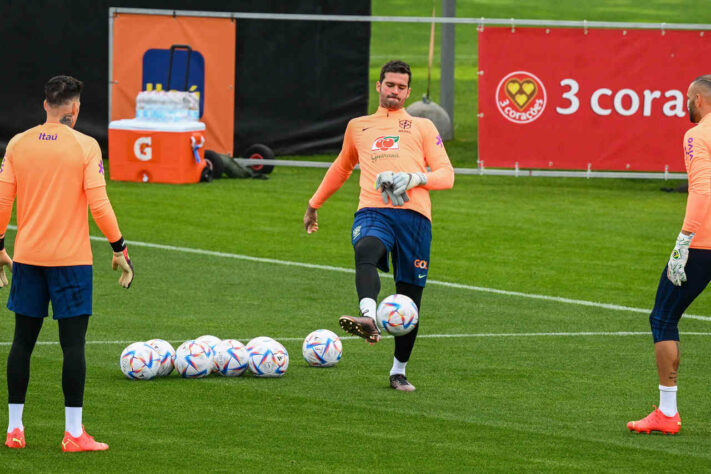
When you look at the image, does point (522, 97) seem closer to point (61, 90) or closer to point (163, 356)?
point (163, 356)

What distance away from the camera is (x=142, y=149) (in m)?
23.5

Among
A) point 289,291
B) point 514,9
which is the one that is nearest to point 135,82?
point 289,291

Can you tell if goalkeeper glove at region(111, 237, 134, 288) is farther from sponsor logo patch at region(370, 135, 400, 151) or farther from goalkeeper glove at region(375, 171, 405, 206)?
sponsor logo patch at region(370, 135, 400, 151)

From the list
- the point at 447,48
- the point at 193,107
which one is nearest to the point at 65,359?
the point at 193,107

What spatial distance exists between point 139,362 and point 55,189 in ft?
8.82

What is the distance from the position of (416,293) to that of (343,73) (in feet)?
66.0

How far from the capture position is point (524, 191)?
24.1 metres

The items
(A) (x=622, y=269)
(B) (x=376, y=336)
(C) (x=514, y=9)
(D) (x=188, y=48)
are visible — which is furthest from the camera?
(C) (x=514, y=9)

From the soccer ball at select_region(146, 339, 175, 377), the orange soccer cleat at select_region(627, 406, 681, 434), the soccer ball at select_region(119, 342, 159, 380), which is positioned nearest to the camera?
the orange soccer cleat at select_region(627, 406, 681, 434)

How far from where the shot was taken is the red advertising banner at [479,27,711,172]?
74.6ft

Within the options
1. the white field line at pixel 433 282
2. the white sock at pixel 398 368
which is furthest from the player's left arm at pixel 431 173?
the white field line at pixel 433 282

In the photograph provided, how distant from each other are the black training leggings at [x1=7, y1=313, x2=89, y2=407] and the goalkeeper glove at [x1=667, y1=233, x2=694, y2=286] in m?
3.68

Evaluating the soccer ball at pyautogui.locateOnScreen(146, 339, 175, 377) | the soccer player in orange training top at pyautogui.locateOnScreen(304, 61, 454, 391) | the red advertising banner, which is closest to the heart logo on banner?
the red advertising banner

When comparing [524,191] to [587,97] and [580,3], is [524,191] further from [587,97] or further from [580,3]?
[580,3]
